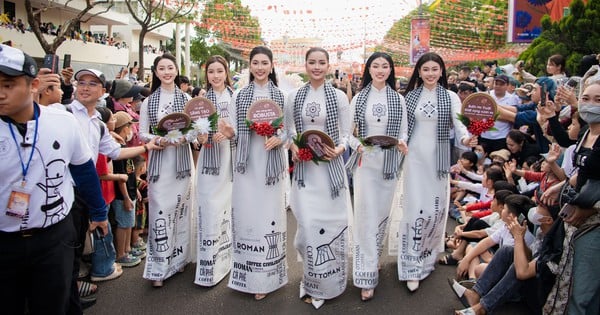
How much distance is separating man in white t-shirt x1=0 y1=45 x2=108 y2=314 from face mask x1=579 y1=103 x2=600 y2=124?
10.3 ft

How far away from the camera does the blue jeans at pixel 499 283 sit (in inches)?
147

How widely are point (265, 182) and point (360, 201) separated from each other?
0.88 m

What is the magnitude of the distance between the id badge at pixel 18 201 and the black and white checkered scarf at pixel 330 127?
2.22 m

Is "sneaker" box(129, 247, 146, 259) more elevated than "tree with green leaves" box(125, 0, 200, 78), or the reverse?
"tree with green leaves" box(125, 0, 200, 78)

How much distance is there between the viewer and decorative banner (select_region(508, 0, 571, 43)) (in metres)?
16.5

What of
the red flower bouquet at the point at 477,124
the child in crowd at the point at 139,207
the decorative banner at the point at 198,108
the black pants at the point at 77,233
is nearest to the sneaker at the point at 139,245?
the child in crowd at the point at 139,207

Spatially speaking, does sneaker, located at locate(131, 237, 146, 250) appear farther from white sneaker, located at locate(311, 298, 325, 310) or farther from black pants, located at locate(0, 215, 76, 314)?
black pants, located at locate(0, 215, 76, 314)

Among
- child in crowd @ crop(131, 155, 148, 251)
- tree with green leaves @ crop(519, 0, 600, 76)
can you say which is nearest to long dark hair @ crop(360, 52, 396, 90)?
child in crowd @ crop(131, 155, 148, 251)

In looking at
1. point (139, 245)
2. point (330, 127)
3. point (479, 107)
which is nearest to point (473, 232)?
point (479, 107)

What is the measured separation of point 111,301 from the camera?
433 cm

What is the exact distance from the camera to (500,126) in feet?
23.5

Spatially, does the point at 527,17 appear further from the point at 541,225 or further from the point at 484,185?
the point at 541,225

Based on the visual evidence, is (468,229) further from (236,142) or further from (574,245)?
(236,142)

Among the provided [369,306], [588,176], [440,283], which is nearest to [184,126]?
[369,306]
